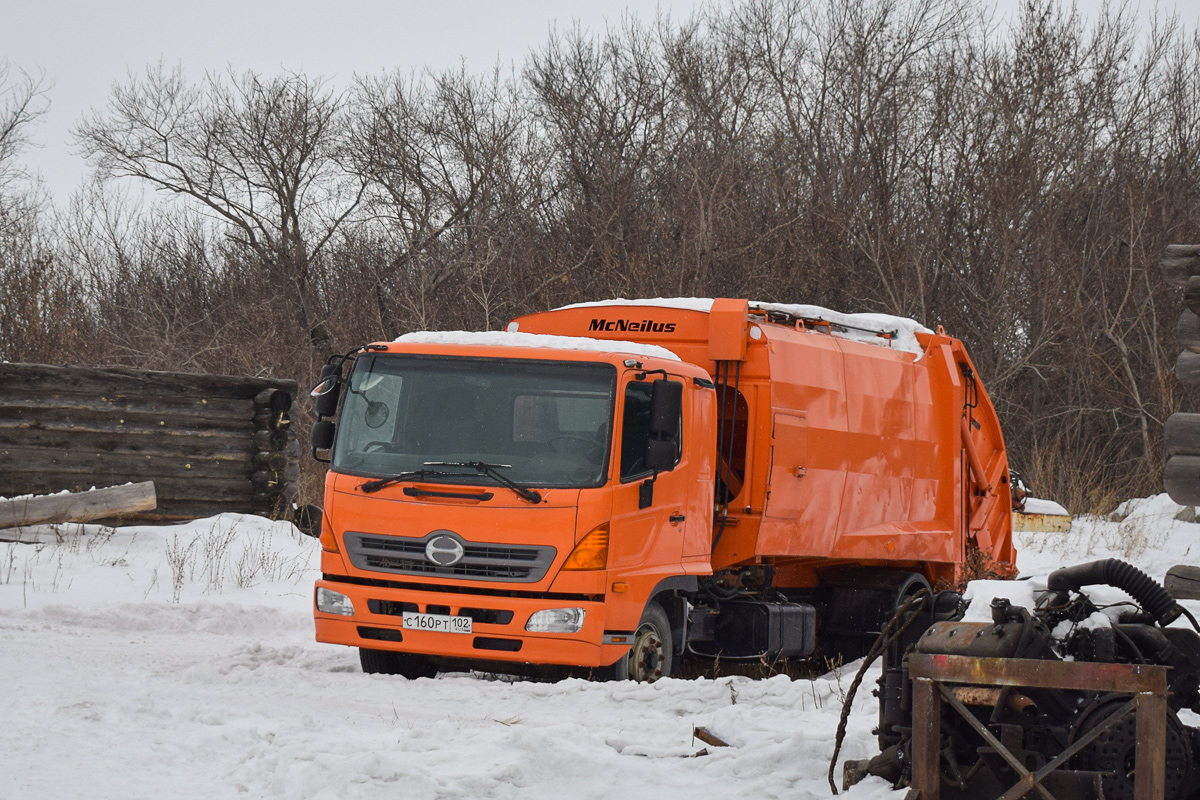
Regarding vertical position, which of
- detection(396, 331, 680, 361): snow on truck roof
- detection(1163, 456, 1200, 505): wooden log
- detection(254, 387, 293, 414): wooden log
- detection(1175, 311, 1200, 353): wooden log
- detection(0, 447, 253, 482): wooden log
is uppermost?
detection(1175, 311, 1200, 353): wooden log

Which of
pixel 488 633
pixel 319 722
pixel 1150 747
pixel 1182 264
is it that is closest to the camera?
pixel 1150 747

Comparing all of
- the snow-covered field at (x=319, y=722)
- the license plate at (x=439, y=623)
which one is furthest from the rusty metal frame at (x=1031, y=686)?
the license plate at (x=439, y=623)

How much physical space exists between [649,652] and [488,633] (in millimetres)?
1310

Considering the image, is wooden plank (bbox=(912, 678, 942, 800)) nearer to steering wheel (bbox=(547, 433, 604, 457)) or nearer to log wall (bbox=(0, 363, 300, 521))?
steering wheel (bbox=(547, 433, 604, 457))

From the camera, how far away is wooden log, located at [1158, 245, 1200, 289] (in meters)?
10.6

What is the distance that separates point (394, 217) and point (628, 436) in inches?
869

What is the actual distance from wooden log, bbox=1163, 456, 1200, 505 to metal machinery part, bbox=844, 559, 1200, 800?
5.59 meters

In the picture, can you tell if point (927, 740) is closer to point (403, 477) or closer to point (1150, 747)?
point (1150, 747)

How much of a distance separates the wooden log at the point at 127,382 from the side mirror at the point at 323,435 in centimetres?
633

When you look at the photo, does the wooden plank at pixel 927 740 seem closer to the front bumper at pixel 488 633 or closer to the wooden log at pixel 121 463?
the front bumper at pixel 488 633

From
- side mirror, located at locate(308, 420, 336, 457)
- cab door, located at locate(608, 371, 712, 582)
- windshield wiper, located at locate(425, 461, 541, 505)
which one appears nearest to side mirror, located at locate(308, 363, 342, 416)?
side mirror, located at locate(308, 420, 336, 457)

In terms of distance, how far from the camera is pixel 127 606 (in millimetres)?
10891

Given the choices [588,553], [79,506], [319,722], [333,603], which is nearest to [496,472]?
[588,553]

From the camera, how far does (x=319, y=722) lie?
6.75 metres
